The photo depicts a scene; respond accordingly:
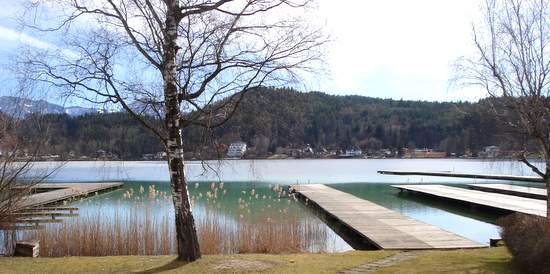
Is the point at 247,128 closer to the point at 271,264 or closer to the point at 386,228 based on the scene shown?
the point at 271,264

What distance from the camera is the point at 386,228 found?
12.9 m

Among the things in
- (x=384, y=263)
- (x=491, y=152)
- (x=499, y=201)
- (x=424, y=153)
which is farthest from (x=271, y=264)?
(x=424, y=153)

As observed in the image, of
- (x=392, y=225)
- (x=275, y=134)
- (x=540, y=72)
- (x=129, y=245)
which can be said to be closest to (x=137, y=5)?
(x=275, y=134)

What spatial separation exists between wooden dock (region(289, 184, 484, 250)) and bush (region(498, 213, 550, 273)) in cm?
268

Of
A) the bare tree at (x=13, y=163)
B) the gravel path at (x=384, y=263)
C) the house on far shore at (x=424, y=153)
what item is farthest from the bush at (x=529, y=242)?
the house on far shore at (x=424, y=153)

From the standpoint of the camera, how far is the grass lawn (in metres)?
7.49

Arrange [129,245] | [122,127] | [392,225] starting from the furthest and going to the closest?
1. [392,225]
2. [129,245]
3. [122,127]

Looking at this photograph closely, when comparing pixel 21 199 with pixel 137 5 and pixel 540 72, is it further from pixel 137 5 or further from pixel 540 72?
pixel 540 72

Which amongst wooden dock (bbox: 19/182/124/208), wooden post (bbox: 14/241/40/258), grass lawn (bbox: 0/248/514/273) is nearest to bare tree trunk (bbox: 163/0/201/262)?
grass lawn (bbox: 0/248/514/273)

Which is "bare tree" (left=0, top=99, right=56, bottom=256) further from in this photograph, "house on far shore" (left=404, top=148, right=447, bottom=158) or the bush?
"house on far shore" (left=404, top=148, right=447, bottom=158)

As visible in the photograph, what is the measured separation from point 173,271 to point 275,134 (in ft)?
10.9

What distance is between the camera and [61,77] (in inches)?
311

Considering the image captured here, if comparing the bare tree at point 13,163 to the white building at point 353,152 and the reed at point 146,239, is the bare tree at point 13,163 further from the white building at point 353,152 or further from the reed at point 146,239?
the white building at point 353,152

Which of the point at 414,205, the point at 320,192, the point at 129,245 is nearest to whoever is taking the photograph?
the point at 129,245
